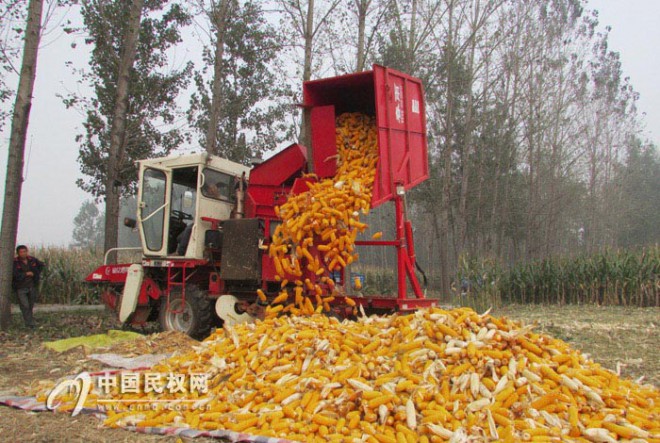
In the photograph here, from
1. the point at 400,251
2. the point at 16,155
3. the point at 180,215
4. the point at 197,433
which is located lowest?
the point at 197,433

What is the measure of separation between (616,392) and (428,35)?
15.0m

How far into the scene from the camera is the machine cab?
8.48 meters

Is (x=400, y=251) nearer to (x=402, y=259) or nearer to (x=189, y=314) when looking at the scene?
(x=402, y=259)

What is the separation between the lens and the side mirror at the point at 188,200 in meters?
8.84

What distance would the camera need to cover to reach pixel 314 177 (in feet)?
24.1

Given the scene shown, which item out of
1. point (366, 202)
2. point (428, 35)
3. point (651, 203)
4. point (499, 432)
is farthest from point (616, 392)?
point (651, 203)

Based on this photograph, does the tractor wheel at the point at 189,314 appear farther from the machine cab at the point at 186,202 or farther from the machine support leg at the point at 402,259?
the machine support leg at the point at 402,259

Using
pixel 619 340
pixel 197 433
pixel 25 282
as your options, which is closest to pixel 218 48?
pixel 25 282

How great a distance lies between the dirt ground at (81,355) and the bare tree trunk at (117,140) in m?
2.04

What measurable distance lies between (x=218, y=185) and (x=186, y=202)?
24.3 inches

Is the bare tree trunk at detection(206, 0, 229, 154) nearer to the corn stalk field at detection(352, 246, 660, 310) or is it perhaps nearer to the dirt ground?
the dirt ground

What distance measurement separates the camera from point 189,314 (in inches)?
333

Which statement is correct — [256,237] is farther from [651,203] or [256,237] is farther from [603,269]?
[651,203]

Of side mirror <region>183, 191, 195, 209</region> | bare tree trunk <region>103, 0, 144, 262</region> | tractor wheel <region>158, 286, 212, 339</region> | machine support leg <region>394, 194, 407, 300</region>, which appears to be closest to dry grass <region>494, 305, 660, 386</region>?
machine support leg <region>394, 194, 407, 300</region>
